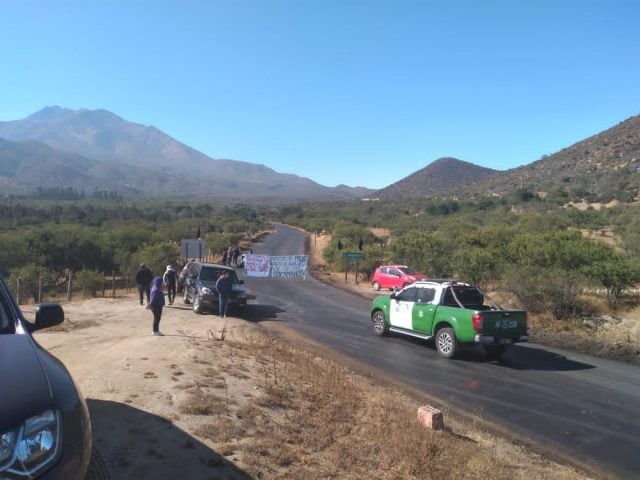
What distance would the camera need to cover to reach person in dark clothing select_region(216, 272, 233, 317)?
54.7 feet

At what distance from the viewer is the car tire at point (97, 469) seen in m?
4.07

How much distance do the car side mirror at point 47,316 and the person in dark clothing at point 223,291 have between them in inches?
470

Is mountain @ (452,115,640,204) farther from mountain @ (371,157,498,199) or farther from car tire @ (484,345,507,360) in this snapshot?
car tire @ (484,345,507,360)

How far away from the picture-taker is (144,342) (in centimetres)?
1020

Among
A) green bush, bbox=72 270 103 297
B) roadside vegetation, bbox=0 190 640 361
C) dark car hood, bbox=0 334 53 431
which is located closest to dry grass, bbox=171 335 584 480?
dark car hood, bbox=0 334 53 431

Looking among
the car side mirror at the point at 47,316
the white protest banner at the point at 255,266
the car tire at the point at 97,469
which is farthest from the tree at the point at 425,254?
the car side mirror at the point at 47,316

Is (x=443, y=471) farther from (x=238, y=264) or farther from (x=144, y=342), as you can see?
(x=238, y=264)

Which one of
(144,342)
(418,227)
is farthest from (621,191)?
(144,342)

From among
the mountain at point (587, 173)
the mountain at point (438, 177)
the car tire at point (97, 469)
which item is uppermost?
the mountain at point (438, 177)

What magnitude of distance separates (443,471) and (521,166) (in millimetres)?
112388

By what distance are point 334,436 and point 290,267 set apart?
88.2ft

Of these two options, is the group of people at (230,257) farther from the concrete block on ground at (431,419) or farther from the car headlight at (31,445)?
the car headlight at (31,445)

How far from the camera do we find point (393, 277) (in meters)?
27.7

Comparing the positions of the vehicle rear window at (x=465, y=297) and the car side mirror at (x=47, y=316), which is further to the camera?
the vehicle rear window at (x=465, y=297)
